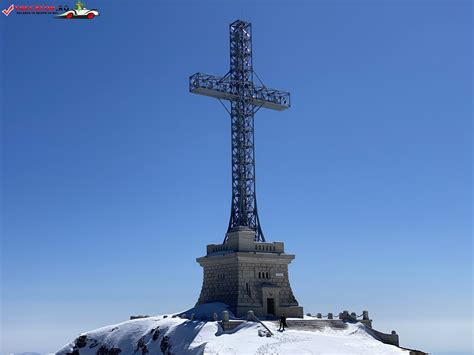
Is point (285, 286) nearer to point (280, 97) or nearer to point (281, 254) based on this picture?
point (281, 254)

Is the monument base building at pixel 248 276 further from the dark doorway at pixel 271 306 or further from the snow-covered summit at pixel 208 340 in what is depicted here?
the snow-covered summit at pixel 208 340

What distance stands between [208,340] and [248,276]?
1089cm

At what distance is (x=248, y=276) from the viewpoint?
5503 centimetres

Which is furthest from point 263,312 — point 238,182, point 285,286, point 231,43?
point 231,43

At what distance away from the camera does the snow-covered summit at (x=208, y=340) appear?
41.7m

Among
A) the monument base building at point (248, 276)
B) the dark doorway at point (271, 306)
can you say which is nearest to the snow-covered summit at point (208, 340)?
the monument base building at point (248, 276)

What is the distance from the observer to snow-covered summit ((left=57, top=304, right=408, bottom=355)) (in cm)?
4169

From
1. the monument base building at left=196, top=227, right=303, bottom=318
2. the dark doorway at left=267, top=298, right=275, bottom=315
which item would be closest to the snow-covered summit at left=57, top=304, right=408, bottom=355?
the monument base building at left=196, top=227, right=303, bottom=318

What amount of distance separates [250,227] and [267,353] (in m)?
20.2

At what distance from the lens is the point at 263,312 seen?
5406 cm

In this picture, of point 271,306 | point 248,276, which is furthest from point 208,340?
point 271,306

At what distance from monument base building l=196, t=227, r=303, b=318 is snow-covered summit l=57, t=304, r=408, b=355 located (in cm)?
458
